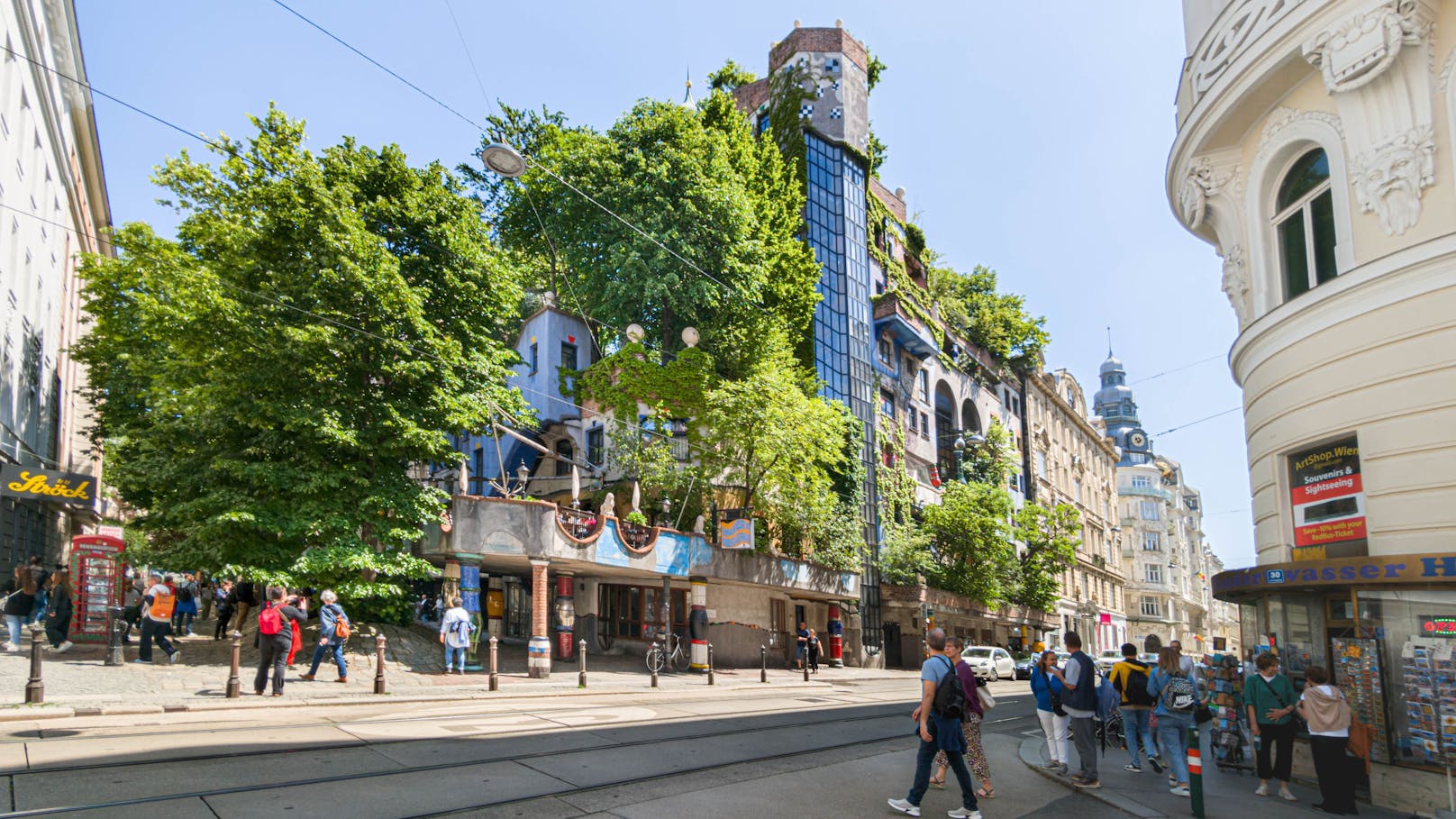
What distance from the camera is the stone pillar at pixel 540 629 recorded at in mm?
21500

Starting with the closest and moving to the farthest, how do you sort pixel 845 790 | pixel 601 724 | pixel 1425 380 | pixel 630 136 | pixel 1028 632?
pixel 845 790
pixel 1425 380
pixel 601 724
pixel 630 136
pixel 1028 632

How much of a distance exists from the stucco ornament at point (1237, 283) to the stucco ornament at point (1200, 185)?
85 cm

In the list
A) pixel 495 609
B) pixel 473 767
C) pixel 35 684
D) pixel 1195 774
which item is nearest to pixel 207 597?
pixel 495 609

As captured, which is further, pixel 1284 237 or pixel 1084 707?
pixel 1284 237

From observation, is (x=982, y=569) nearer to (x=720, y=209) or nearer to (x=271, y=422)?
(x=720, y=209)

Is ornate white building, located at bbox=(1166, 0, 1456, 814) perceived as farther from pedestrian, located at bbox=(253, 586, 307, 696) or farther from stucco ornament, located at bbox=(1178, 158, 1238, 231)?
pedestrian, located at bbox=(253, 586, 307, 696)

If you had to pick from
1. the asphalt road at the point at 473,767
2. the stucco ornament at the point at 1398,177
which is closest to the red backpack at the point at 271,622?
the asphalt road at the point at 473,767

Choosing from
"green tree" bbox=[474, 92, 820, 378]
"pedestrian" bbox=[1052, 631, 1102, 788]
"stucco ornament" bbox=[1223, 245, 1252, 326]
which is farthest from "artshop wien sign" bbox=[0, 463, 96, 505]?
"stucco ornament" bbox=[1223, 245, 1252, 326]

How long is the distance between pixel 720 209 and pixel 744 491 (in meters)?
9.91

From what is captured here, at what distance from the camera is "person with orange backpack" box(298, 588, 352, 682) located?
1722 cm

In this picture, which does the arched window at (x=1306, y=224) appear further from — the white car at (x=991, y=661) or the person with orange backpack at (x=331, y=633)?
the white car at (x=991, y=661)

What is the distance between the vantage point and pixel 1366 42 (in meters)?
11.5

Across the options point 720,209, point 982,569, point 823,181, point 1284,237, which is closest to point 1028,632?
point 982,569

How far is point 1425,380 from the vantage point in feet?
35.8
